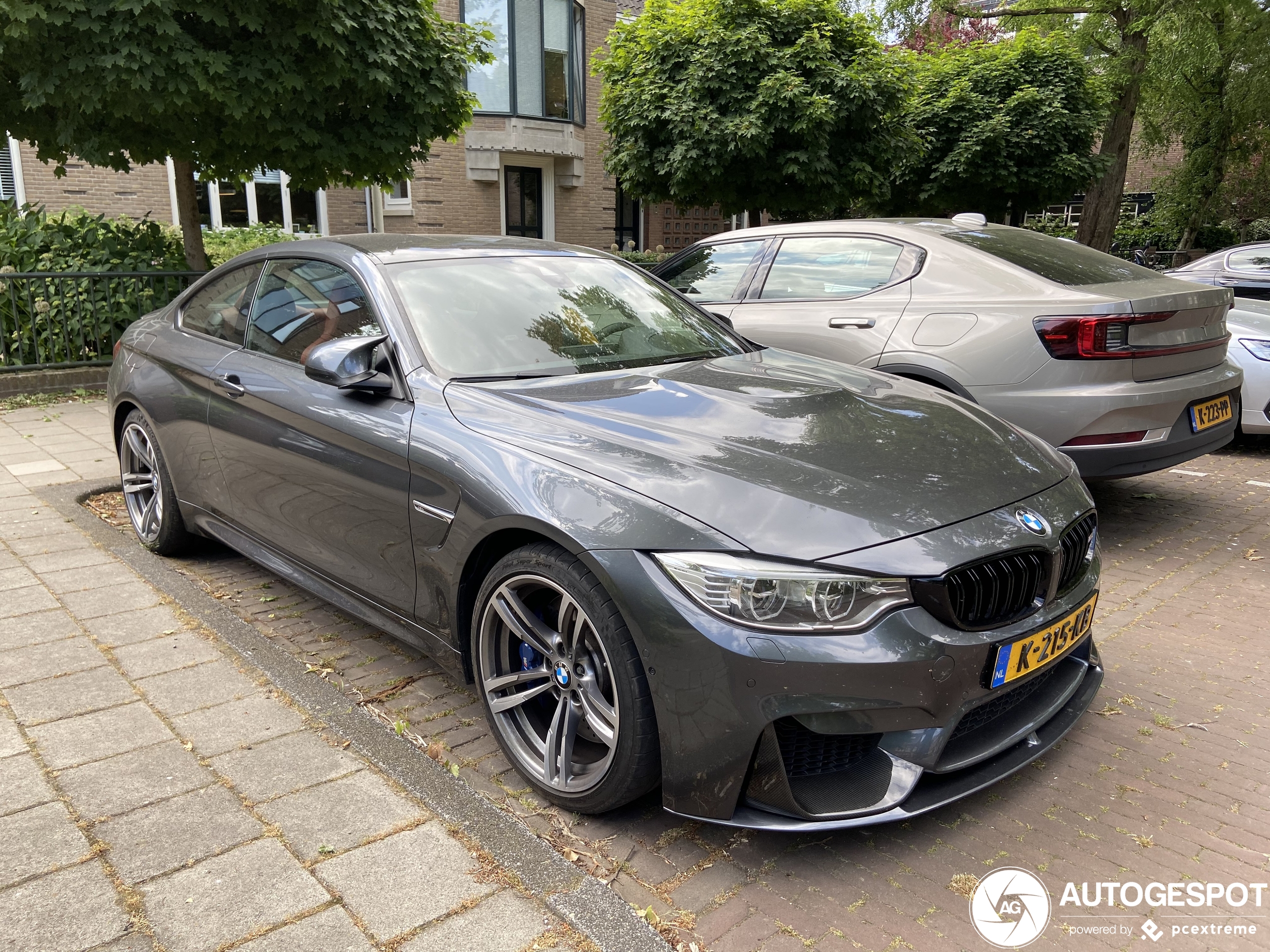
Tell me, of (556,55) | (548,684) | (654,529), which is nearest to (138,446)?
(548,684)

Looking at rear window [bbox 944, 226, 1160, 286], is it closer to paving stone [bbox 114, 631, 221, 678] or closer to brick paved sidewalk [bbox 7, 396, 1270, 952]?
brick paved sidewalk [bbox 7, 396, 1270, 952]

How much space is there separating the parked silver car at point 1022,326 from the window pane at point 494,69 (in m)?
14.9

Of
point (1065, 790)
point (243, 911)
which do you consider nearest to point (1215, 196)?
point (1065, 790)

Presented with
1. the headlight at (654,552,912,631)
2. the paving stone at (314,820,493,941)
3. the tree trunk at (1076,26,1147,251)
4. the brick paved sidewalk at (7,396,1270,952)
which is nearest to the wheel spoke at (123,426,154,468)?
the brick paved sidewalk at (7,396,1270,952)

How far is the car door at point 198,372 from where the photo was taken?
402 cm

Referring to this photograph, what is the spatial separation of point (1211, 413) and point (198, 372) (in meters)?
4.98

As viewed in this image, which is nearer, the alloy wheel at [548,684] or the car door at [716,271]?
the alloy wheel at [548,684]

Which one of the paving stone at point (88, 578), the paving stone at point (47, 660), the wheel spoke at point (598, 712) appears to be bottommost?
the paving stone at point (47, 660)

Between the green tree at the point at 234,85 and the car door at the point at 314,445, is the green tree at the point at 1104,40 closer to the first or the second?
the green tree at the point at 234,85

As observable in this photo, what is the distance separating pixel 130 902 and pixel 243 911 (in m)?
0.28

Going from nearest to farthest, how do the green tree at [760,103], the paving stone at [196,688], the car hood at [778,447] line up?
1. the car hood at [778,447]
2. the paving stone at [196,688]
3. the green tree at [760,103]

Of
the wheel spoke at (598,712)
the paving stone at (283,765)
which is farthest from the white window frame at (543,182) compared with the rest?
the wheel spoke at (598,712)

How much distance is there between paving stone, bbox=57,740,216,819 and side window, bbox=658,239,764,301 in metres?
4.00

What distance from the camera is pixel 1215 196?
22.2m
